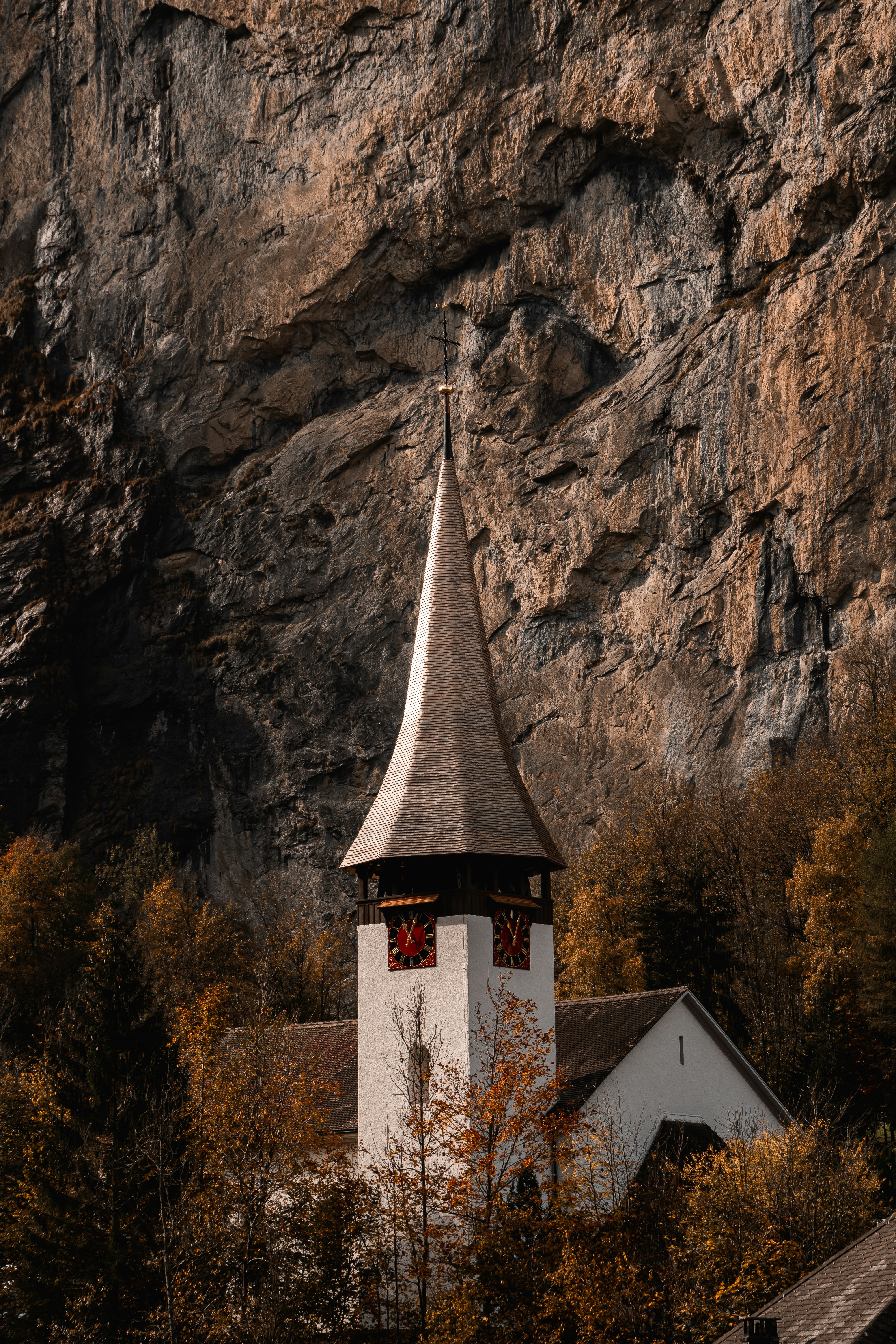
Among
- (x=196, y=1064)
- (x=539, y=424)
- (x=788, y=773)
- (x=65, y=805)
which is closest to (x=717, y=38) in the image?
(x=539, y=424)

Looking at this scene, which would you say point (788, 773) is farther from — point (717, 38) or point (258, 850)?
point (717, 38)

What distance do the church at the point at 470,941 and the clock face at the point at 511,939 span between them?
3 centimetres

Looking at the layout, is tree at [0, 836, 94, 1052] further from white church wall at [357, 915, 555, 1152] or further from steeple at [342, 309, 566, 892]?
white church wall at [357, 915, 555, 1152]

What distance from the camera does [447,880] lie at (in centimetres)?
2742

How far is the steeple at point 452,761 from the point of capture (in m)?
27.4

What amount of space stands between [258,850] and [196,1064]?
40.3 m

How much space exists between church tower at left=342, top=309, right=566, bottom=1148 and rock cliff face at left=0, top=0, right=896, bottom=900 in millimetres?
29369

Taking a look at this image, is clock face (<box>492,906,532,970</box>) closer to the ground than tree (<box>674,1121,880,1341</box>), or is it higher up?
higher up

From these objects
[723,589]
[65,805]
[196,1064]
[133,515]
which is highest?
[133,515]

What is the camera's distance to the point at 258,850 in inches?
2638

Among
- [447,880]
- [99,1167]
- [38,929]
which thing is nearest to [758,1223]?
[447,880]

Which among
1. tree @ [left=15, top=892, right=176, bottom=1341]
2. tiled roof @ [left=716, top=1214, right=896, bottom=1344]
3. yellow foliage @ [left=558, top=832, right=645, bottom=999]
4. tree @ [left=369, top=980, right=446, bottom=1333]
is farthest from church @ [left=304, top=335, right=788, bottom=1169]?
yellow foliage @ [left=558, top=832, right=645, bottom=999]

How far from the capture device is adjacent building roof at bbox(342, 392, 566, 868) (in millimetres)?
27453

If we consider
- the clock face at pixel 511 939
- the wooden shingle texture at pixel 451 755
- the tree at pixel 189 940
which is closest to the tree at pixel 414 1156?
the clock face at pixel 511 939
